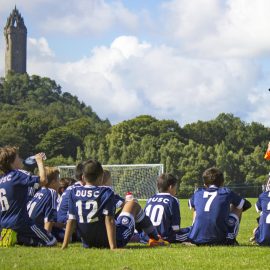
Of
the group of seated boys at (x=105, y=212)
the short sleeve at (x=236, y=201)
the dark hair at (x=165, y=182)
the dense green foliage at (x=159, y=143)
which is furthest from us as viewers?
the dense green foliage at (x=159, y=143)

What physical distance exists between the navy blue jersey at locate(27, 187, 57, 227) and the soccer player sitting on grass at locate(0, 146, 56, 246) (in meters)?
0.94

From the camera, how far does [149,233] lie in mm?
12383

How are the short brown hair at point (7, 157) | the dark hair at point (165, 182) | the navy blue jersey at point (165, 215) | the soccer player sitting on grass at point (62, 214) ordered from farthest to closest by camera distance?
the soccer player sitting on grass at point (62, 214) < the dark hair at point (165, 182) < the navy blue jersey at point (165, 215) < the short brown hair at point (7, 157)

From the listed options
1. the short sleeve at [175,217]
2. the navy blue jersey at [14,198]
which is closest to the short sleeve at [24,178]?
the navy blue jersey at [14,198]

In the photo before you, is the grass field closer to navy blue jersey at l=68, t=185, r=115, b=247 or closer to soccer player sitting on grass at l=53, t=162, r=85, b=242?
navy blue jersey at l=68, t=185, r=115, b=247

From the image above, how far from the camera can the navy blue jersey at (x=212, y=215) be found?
12.2 meters

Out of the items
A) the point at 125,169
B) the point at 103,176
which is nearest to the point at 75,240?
the point at 103,176

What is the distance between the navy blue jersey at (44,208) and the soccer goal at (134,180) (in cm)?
3173

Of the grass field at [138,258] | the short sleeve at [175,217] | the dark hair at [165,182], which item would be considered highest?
the dark hair at [165,182]

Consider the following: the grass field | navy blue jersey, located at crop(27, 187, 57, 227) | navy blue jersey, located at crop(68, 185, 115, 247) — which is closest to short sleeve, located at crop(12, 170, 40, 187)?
navy blue jersey, located at crop(68, 185, 115, 247)

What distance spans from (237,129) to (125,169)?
219 feet

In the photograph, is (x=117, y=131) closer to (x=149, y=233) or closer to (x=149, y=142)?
(x=149, y=142)

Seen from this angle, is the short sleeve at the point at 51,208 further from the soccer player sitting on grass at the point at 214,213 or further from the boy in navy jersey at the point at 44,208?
the soccer player sitting on grass at the point at 214,213

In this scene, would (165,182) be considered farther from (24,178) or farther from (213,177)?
(24,178)
